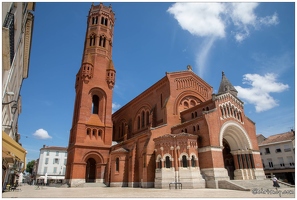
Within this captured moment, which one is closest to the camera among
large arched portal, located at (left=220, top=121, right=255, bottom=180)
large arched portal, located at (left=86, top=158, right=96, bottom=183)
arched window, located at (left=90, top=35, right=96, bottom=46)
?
large arched portal, located at (left=220, top=121, right=255, bottom=180)

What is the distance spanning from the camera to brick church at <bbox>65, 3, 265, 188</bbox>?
23.2 m

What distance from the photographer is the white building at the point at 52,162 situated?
207 feet

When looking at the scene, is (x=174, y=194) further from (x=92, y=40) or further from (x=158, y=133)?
(x=92, y=40)

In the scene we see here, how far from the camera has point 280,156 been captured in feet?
131

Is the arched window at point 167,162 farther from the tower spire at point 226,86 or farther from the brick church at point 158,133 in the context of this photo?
the tower spire at point 226,86

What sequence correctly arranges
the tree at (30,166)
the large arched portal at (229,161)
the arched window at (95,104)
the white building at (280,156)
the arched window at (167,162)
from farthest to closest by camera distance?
the tree at (30,166) → the arched window at (95,104) → the white building at (280,156) → the large arched portal at (229,161) → the arched window at (167,162)

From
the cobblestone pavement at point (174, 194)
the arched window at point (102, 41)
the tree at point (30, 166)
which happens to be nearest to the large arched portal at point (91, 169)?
the cobblestone pavement at point (174, 194)

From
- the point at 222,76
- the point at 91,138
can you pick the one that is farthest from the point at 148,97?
the point at 222,76

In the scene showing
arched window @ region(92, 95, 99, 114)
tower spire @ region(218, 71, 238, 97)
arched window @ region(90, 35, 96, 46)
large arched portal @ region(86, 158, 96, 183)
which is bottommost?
large arched portal @ region(86, 158, 96, 183)

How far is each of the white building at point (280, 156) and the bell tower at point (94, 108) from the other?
31.3 metres

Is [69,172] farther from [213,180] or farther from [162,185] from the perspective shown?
[213,180]

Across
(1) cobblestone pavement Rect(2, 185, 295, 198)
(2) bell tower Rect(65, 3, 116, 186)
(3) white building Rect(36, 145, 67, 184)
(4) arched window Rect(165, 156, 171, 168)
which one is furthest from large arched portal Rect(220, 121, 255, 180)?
(3) white building Rect(36, 145, 67, 184)

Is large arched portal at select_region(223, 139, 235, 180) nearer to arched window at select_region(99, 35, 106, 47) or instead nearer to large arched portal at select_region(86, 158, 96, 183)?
large arched portal at select_region(86, 158, 96, 183)

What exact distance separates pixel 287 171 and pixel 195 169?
Result: 25650 millimetres
